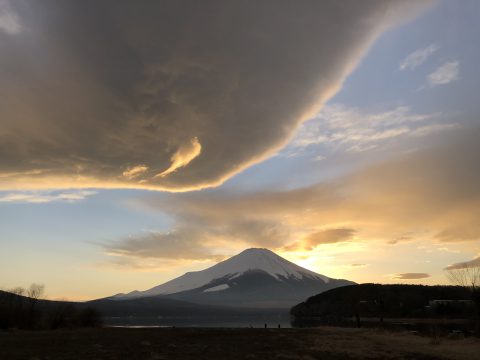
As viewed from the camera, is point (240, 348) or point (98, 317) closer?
point (240, 348)

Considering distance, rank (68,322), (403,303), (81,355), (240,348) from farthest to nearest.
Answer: (403,303)
(68,322)
(240,348)
(81,355)

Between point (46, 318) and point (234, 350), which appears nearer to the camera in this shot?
point (234, 350)

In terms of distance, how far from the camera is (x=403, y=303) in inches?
7441

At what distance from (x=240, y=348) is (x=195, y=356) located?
292 inches

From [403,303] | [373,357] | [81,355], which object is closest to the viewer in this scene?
[81,355]

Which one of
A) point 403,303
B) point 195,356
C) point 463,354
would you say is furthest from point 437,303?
point 195,356

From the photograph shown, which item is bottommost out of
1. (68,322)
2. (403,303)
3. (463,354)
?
(463,354)

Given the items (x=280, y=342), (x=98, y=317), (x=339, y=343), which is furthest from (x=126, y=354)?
(x=98, y=317)

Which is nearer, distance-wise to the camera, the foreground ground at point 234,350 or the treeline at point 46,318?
the foreground ground at point 234,350

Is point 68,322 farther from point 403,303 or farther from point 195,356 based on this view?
point 403,303

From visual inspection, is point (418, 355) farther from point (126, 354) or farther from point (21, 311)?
point (21, 311)

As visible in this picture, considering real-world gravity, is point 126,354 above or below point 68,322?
below

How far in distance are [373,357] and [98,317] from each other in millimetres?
59877

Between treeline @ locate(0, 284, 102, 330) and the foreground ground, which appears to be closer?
the foreground ground
